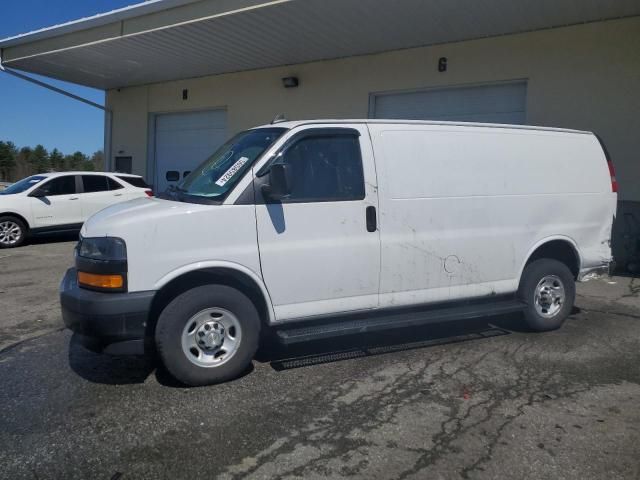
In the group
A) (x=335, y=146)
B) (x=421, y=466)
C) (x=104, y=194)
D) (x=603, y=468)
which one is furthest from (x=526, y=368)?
(x=104, y=194)

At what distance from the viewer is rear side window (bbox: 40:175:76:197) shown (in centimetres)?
1178

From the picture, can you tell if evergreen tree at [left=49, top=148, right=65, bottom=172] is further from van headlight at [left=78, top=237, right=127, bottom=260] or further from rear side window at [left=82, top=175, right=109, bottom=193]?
van headlight at [left=78, top=237, right=127, bottom=260]

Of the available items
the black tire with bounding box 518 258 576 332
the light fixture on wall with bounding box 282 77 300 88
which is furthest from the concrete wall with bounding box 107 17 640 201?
the black tire with bounding box 518 258 576 332

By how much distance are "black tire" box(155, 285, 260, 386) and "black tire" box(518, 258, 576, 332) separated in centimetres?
291

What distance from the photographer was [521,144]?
547 centimetres

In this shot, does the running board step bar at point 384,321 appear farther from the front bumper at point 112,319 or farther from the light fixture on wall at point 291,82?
the light fixture on wall at point 291,82

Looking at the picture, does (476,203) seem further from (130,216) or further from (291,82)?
(291,82)

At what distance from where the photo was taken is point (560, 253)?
5.93m

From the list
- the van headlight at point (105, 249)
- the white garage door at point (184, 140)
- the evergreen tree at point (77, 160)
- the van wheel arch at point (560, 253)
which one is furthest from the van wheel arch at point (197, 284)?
the evergreen tree at point (77, 160)

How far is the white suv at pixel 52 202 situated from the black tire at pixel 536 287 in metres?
8.97

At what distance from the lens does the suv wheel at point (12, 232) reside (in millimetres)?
11320

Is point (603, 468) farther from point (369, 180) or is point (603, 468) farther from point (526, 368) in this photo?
point (369, 180)

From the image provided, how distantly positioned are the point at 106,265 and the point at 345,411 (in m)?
2.00

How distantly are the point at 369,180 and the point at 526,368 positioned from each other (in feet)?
7.04
